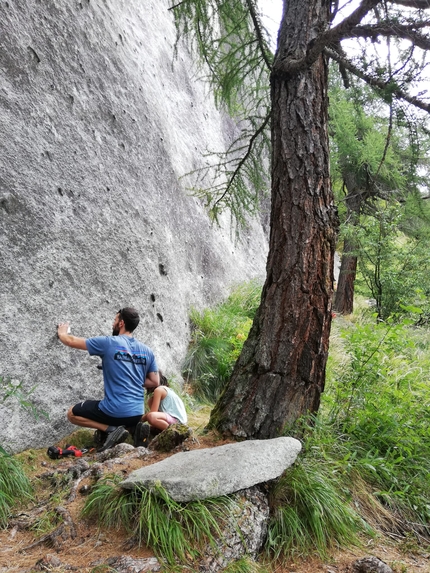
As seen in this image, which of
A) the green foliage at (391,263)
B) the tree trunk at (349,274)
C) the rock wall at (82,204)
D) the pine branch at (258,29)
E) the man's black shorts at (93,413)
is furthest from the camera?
the tree trunk at (349,274)

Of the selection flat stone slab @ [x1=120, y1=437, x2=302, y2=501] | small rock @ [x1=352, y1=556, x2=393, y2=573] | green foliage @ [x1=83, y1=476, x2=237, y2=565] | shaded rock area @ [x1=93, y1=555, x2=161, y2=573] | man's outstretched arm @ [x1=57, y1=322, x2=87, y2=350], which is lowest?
small rock @ [x1=352, y1=556, x2=393, y2=573]

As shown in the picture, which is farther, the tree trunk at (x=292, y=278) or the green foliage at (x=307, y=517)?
the tree trunk at (x=292, y=278)

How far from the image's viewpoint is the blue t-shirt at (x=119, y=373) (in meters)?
5.16

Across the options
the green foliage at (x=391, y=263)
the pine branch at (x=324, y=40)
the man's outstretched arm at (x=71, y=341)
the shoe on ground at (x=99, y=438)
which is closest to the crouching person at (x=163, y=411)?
the shoe on ground at (x=99, y=438)

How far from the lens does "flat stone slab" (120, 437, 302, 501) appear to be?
9.76ft

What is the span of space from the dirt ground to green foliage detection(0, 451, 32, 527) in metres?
0.19

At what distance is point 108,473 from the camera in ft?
12.0

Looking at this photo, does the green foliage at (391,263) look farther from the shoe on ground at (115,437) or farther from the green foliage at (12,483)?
the green foliage at (12,483)

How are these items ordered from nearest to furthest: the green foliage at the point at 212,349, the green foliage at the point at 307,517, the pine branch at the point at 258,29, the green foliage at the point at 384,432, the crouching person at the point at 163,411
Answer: the green foliage at the point at 307,517 → the green foliage at the point at 384,432 → the crouching person at the point at 163,411 → the pine branch at the point at 258,29 → the green foliage at the point at 212,349

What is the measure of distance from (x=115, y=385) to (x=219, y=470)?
240 centimetres

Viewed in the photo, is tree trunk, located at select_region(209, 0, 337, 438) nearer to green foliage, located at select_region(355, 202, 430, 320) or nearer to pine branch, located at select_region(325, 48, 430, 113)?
pine branch, located at select_region(325, 48, 430, 113)

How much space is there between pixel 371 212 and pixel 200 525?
1162cm

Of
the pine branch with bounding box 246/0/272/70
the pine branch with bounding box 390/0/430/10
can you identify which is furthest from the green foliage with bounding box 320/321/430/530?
the pine branch with bounding box 246/0/272/70

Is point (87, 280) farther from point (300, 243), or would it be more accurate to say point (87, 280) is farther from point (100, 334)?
point (300, 243)
